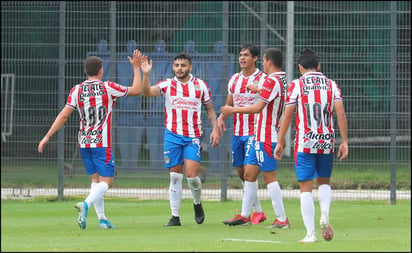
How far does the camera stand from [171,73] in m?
16.6

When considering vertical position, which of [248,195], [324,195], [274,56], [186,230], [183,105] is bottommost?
[186,230]

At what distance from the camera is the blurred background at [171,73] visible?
1645 cm

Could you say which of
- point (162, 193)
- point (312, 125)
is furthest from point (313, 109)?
point (162, 193)

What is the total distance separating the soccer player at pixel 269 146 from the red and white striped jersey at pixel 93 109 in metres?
1.71

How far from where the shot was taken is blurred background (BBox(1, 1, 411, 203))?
648 inches

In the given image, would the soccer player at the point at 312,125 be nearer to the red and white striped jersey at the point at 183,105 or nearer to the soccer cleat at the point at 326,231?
the soccer cleat at the point at 326,231

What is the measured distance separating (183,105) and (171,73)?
15.3 feet

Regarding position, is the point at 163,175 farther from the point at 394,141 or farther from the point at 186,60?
the point at 186,60

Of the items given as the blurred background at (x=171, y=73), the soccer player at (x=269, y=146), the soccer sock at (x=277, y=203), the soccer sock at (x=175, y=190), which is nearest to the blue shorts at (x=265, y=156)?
the soccer player at (x=269, y=146)

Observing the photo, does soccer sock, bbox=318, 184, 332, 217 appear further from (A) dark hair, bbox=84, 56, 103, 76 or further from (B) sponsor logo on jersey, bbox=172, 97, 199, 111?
(A) dark hair, bbox=84, 56, 103, 76

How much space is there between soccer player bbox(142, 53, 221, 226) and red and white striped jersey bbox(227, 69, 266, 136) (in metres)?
0.31

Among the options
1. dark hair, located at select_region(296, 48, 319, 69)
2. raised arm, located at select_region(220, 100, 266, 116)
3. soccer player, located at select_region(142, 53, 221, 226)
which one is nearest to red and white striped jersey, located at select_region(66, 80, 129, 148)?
soccer player, located at select_region(142, 53, 221, 226)

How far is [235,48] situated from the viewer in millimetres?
16609

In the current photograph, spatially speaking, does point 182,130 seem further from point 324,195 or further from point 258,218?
point 324,195
